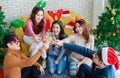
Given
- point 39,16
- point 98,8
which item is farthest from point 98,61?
point 98,8

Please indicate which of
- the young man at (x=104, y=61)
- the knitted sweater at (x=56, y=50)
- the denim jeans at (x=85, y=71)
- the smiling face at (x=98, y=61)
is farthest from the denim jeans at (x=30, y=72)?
the smiling face at (x=98, y=61)

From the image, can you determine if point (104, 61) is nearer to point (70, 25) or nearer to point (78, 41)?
point (78, 41)

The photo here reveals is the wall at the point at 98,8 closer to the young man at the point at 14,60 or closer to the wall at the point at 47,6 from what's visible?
the wall at the point at 47,6

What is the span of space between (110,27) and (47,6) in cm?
115

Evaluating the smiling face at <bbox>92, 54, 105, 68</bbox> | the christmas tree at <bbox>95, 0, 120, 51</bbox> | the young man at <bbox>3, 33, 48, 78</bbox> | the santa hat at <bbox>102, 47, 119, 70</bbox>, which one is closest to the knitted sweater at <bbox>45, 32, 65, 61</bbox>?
the christmas tree at <bbox>95, 0, 120, 51</bbox>

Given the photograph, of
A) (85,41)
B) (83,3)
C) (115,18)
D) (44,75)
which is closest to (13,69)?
(44,75)

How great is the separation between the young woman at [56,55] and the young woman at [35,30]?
0.13 m

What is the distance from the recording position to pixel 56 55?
116 inches

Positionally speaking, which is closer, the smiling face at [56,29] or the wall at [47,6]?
the smiling face at [56,29]

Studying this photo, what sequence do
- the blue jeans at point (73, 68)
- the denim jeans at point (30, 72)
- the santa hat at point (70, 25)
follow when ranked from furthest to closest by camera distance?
1. the santa hat at point (70, 25)
2. the blue jeans at point (73, 68)
3. the denim jeans at point (30, 72)

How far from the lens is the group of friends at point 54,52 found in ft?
7.22

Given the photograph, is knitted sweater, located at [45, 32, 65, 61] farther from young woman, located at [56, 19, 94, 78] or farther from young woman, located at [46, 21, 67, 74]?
young woman, located at [56, 19, 94, 78]

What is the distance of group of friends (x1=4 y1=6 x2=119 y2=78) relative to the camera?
2.20 metres

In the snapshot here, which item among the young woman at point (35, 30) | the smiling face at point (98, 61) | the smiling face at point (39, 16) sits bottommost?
the smiling face at point (98, 61)
